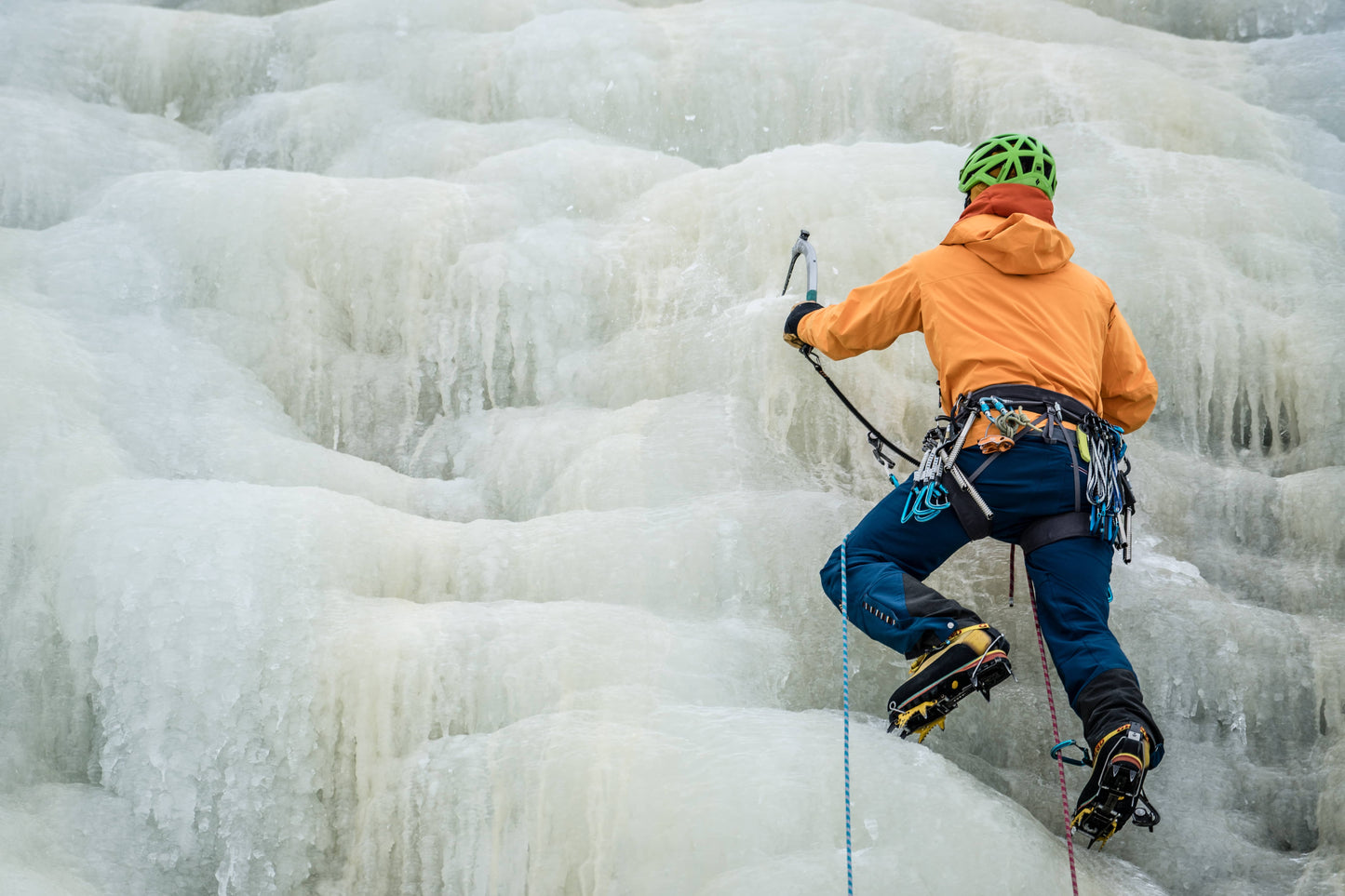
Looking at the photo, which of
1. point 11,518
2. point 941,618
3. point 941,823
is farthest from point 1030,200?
point 11,518

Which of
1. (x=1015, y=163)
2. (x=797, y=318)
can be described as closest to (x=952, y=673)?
(x=797, y=318)

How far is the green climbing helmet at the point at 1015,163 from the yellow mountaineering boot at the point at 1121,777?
1.63 meters

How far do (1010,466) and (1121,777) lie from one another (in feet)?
2.76

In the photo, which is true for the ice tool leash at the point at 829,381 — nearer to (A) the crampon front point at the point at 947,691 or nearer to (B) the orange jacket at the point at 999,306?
(B) the orange jacket at the point at 999,306

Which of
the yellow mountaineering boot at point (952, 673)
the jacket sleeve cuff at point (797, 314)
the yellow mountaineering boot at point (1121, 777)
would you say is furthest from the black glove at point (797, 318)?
the yellow mountaineering boot at point (1121, 777)

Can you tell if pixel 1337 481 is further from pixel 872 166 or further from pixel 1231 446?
pixel 872 166

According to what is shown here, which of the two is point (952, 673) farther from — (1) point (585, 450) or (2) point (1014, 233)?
(1) point (585, 450)

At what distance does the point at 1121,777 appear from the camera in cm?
272

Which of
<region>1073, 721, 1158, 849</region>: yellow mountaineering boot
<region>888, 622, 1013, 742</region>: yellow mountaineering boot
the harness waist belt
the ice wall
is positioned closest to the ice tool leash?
the ice wall

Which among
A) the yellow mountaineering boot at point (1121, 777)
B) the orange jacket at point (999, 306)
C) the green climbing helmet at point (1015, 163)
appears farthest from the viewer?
the green climbing helmet at point (1015, 163)

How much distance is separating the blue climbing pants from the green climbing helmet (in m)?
0.85

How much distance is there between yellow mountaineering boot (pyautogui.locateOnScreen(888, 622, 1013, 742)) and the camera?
9.07 ft

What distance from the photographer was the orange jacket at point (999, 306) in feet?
10.8

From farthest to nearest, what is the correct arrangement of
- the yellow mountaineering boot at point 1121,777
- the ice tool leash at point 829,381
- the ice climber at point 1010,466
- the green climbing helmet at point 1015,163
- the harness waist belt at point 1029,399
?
the ice tool leash at point 829,381 < the green climbing helmet at point 1015,163 < the harness waist belt at point 1029,399 < the ice climber at point 1010,466 < the yellow mountaineering boot at point 1121,777
